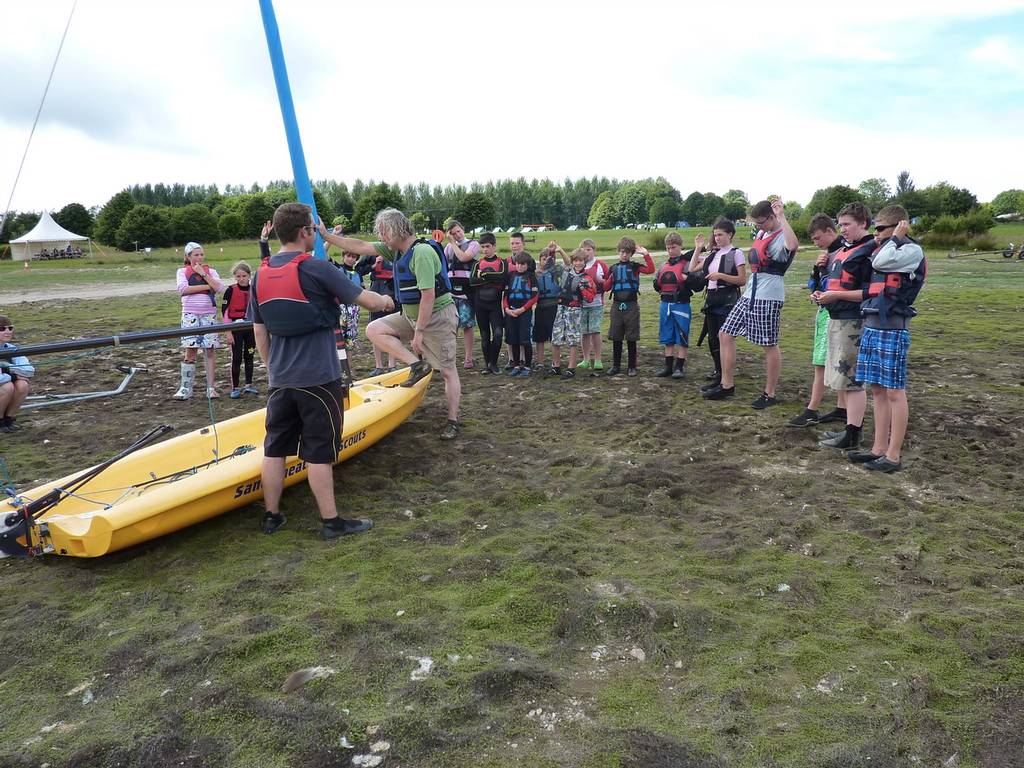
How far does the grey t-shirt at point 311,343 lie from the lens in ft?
13.6

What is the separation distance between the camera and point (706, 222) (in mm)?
108312

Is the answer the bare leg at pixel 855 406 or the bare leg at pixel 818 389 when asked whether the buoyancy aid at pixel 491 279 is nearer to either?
the bare leg at pixel 818 389

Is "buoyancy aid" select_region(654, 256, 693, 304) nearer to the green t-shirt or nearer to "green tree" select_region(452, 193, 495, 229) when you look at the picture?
the green t-shirt

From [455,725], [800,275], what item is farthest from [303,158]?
[800,275]

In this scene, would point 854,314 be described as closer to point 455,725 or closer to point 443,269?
point 443,269

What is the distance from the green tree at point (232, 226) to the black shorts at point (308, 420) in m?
69.7

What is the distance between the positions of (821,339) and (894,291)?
1.86 metres

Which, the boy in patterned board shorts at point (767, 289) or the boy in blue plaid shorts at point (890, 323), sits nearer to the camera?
the boy in blue plaid shorts at point (890, 323)

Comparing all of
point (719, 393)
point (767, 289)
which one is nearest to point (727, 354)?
point (719, 393)

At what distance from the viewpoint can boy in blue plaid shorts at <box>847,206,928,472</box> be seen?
5.12 meters

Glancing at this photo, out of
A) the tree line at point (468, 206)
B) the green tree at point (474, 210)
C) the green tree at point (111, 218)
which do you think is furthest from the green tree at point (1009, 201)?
the green tree at point (111, 218)

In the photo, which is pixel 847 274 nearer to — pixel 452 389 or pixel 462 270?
pixel 452 389

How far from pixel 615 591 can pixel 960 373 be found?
6.99 meters

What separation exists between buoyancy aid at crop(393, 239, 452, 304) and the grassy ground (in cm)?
139
